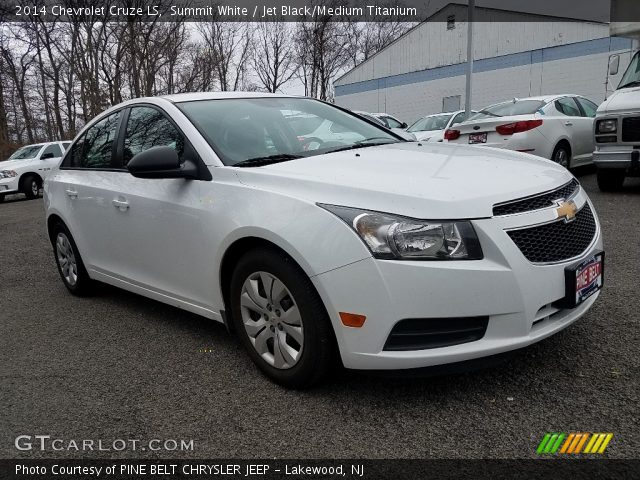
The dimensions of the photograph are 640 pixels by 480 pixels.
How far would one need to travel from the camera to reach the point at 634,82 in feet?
23.3

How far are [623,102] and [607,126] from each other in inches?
13.3

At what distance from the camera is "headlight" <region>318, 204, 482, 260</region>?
85.4 inches

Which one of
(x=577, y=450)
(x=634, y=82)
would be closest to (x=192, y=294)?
(x=577, y=450)

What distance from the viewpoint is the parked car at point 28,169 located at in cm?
1450

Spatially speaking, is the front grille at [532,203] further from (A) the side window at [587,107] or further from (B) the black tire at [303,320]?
(A) the side window at [587,107]

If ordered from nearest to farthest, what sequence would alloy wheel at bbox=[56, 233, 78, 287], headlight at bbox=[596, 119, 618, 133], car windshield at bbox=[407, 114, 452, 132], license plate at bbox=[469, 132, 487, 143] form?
alloy wheel at bbox=[56, 233, 78, 287]
headlight at bbox=[596, 119, 618, 133]
license plate at bbox=[469, 132, 487, 143]
car windshield at bbox=[407, 114, 452, 132]

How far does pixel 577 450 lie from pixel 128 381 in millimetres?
2235

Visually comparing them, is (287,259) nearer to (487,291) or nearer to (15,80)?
(487,291)

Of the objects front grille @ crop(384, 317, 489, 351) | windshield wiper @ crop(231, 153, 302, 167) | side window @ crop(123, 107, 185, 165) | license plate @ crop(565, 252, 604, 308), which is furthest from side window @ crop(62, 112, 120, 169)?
license plate @ crop(565, 252, 604, 308)

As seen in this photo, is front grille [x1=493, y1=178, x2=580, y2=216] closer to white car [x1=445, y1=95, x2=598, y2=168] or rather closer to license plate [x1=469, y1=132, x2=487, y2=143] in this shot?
white car [x1=445, y1=95, x2=598, y2=168]

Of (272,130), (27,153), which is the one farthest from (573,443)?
(27,153)

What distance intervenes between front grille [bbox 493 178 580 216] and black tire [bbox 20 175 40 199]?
50.9 ft

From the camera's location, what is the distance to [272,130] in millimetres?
3281

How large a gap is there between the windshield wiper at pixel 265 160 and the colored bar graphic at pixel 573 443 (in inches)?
73.7
